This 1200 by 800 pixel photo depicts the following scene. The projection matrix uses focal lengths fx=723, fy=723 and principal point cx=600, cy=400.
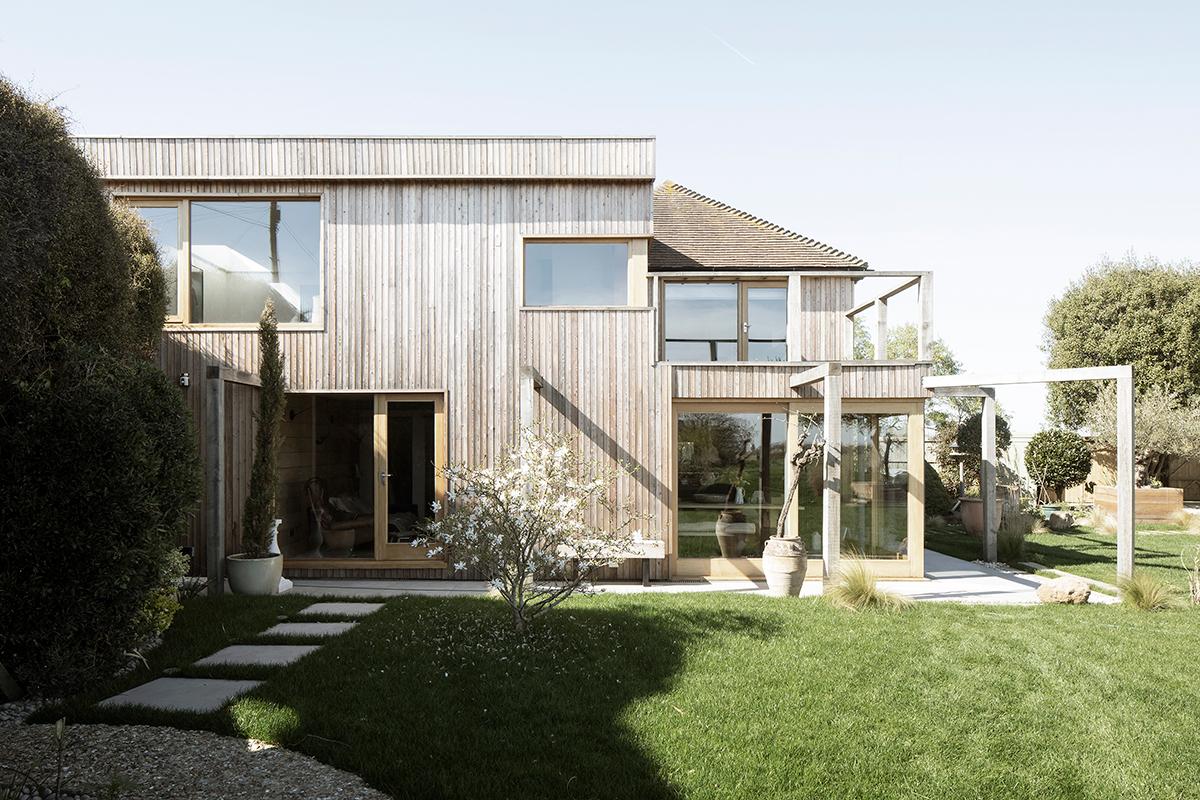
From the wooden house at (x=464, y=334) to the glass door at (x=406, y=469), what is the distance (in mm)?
25

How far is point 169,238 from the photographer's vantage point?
9172 millimetres

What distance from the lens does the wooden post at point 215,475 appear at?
300 inches

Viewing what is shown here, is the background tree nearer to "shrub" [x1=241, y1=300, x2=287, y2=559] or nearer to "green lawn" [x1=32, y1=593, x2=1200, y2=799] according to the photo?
"green lawn" [x1=32, y1=593, x2=1200, y2=799]

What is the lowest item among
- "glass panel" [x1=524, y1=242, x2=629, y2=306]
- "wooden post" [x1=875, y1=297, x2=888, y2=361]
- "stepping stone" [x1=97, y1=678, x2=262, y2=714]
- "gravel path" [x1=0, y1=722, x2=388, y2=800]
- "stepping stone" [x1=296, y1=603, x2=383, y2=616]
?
"stepping stone" [x1=296, y1=603, x2=383, y2=616]

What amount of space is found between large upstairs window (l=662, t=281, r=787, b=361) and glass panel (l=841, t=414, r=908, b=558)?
2.13 metres

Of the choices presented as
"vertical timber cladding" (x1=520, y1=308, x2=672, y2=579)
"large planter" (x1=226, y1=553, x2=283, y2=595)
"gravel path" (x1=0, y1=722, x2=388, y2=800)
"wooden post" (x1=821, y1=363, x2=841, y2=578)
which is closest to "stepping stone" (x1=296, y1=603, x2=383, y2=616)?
"large planter" (x1=226, y1=553, x2=283, y2=595)

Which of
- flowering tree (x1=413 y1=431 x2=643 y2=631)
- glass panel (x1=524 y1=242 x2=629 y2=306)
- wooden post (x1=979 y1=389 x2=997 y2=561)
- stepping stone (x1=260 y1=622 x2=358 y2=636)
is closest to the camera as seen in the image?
flowering tree (x1=413 y1=431 x2=643 y2=631)

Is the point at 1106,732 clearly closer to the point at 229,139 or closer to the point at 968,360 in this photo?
the point at 229,139

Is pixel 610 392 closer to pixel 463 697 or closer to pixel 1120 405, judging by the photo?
pixel 463 697

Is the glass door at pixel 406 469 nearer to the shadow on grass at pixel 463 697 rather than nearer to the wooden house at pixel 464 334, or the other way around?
the wooden house at pixel 464 334

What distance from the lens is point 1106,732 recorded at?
4.12m

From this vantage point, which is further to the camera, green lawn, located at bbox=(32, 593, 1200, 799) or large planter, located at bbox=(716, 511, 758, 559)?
large planter, located at bbox=(716, 511, 758, 559)

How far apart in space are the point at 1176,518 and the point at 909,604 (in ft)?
46.6

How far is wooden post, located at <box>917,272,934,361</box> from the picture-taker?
30.1 feet
